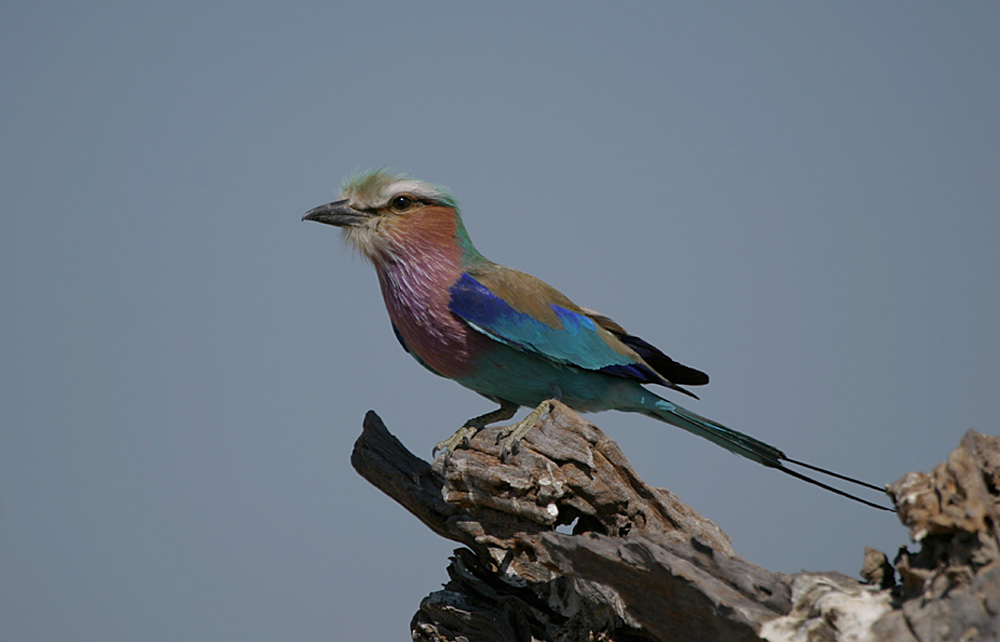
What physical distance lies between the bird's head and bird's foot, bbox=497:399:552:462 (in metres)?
0.98

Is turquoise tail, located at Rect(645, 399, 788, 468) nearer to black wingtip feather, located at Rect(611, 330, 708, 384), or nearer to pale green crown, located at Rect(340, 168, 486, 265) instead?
black wingtip feather, located at Rect(611, 330, 708, 384)

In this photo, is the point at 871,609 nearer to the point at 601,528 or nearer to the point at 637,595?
the point at 637,595

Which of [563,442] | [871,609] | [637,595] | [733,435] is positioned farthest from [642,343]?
[871,609]

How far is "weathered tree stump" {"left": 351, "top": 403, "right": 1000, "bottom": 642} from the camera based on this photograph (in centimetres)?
218

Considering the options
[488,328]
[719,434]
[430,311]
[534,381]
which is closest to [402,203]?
[430,311]

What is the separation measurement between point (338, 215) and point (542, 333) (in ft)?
4.31

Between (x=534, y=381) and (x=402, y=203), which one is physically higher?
(x=402, y=203)

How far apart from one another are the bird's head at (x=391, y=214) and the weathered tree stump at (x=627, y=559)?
98cm

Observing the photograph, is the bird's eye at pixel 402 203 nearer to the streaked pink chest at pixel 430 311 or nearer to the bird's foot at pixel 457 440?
the streaked pink chest at pixel 430 311

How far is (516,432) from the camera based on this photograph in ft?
12.5

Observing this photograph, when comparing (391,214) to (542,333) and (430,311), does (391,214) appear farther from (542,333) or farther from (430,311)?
(542,333)

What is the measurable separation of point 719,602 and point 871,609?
464mm

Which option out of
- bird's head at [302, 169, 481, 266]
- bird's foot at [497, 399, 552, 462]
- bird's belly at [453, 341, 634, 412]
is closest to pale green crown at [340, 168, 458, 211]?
bird's head at [302, 169, 481, 266]

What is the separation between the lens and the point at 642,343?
15.2ft
